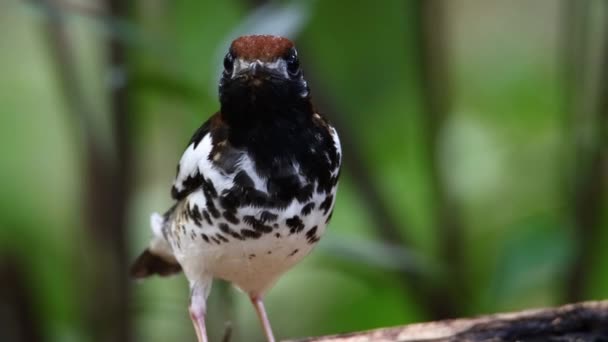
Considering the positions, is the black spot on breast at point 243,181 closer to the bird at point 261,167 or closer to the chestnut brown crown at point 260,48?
the bird at point 261,167

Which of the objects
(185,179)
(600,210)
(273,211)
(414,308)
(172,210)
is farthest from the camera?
(414,308)

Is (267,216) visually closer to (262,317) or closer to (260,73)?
(260,73)

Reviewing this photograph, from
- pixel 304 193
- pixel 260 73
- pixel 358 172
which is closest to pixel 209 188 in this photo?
pixel 304 193

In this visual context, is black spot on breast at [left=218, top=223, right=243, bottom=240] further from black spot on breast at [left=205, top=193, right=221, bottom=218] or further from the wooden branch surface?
the wooden branch surface

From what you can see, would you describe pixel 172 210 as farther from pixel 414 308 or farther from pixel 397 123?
pixel 397 123

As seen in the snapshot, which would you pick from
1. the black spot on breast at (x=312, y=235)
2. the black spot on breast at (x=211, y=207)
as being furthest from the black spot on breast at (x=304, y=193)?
the black spot on breast at (x=211, y=207)

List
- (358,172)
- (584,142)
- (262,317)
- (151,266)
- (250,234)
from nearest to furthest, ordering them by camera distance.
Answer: (250,234)
(262,317)
(151,266)
(584,142)
(358,172)

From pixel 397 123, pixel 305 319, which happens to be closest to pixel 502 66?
pixel 397 123
